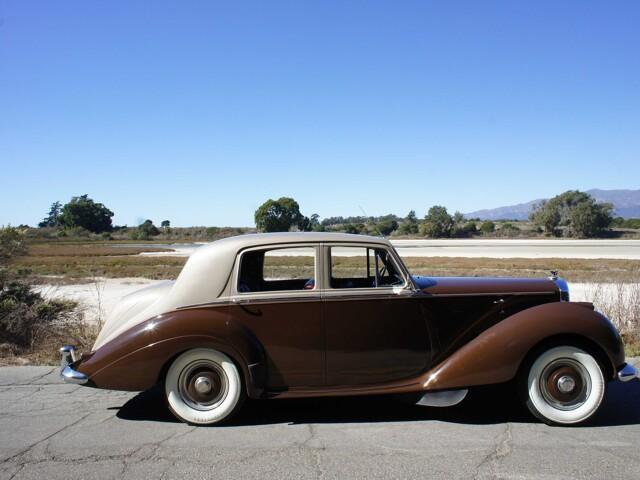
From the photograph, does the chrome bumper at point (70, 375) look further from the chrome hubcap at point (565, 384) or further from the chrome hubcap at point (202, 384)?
the chrome hubcap at point (565, 384)

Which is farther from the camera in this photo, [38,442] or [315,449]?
[38,442]

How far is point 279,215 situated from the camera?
55188 millimetres

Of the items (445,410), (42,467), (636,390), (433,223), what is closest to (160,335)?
(42,467)

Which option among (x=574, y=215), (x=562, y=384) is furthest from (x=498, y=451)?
(x=574, y=215)

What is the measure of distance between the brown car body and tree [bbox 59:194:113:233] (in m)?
107

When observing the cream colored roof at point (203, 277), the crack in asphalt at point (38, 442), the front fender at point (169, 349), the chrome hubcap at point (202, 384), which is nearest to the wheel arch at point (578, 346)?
the cream colored roof at point (203, 277)

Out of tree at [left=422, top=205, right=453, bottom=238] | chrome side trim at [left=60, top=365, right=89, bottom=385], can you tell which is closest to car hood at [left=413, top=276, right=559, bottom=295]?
chrome side trim at [left=60, top=365, right=89, bottom=385]

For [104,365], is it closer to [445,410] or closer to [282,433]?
[282,433]

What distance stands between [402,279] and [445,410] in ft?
4.09

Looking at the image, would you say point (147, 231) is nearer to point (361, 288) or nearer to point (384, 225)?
point (384, 225)

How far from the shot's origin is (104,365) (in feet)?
13.4

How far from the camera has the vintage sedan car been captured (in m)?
4.06

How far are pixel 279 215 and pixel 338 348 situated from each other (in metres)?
51.4

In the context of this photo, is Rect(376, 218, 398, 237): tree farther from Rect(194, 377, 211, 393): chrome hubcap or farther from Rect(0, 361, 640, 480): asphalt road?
Rect(194, 377, 211, 393): chrome hubcap
